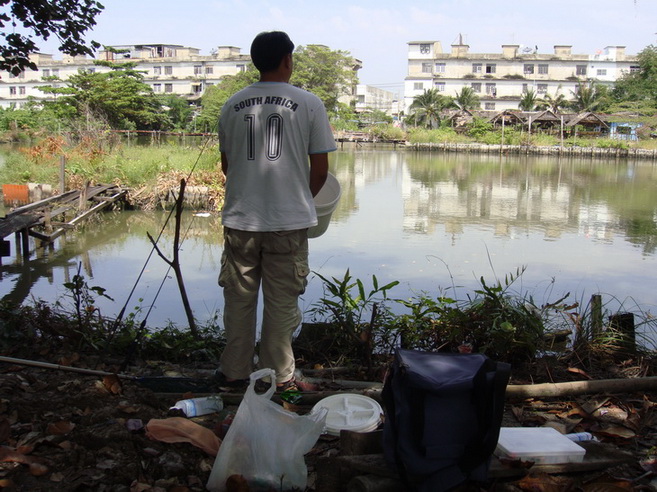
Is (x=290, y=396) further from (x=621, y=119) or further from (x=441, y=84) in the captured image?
(x=441, y=84)

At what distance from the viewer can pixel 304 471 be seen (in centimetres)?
165

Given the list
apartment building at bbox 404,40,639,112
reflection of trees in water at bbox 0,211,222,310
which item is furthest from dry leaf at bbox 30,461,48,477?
apartment building at bbox 404,40,639,112

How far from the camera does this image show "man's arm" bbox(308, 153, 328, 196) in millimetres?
2355

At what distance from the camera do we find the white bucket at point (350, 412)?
2.03 metres

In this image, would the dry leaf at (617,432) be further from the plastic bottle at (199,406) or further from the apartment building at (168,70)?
the apartment building at (168,70)

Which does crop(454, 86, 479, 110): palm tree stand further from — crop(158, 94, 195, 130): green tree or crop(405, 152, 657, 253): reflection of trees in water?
crop(405, 152, 657, 253): reflection of trees in water

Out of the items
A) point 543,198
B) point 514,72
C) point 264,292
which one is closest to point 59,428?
point 264,292

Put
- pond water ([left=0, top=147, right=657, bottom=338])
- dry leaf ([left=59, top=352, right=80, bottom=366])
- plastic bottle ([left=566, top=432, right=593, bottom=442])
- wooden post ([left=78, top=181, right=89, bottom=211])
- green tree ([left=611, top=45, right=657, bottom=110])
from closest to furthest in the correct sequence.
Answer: plastic bottle ([left=566, top=432, right=593, bottom=442]), dry leaf ([left=59, top=352, right=80, bottom=366]), pond water ([left=0, top=147, right=657, bottom=338]), wooden post ([left=78, top=181, right=89, bottom=211]), green tree ([left=611, top=45, right=657, bottom=110])

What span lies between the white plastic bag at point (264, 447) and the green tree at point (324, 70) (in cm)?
4209

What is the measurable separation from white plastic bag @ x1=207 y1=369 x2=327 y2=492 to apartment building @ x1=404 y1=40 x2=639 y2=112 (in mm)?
54060

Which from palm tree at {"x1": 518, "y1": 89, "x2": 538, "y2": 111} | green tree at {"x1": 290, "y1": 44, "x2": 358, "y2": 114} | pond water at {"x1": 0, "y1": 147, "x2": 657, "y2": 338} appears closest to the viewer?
pond water at {"x1": 0, "y1": 147, "x2": 657, "y2": 338}

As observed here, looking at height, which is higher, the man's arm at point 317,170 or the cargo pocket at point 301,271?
the man's arm at point 317,170

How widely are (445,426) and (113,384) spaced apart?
4.16 feet

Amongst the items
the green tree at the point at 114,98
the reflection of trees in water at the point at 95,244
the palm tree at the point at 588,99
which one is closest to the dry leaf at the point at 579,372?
the reflection of trees in water at the point at 95,244
